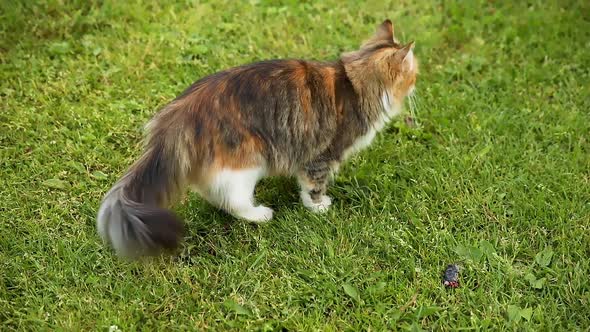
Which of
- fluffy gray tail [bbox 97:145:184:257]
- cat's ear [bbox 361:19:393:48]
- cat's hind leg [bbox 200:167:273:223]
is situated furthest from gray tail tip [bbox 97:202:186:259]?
cat's ear [bbox 361:19:393:48]

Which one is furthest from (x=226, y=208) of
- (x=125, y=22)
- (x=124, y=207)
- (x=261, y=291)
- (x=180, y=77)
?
(x=125, y=22)

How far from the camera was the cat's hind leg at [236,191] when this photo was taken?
2.95 m

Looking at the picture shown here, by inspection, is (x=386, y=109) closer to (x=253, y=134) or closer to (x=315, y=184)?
(x=315, y=184)

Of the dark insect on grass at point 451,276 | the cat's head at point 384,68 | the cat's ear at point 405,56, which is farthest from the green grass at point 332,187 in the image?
the cat's ear at point 405,56

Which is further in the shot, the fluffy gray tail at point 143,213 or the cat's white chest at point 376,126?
the cat's white chest at point 376,126

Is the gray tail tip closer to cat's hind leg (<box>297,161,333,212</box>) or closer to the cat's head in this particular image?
cat's hind leg (<box>297,161,333,212</box>)

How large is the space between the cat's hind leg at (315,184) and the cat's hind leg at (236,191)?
12.1 inches

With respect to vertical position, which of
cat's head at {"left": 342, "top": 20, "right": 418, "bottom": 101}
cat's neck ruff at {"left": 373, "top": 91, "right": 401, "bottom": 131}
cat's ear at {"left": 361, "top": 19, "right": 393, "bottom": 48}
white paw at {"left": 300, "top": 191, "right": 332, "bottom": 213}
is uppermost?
cat's ear at {"left": 361, "top": 19, "right": 393, "bottom": 48}

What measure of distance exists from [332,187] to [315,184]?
31 cm

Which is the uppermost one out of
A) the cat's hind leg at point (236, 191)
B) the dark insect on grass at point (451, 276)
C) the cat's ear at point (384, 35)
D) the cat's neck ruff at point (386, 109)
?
the cat's ear at point (384, 35)

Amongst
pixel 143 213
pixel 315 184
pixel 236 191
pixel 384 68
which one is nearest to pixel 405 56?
pixel 384 68

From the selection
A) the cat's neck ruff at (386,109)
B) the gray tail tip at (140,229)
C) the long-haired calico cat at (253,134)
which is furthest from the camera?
the cat's neck ruff at (386,109)

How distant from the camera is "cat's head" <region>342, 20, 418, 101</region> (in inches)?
127

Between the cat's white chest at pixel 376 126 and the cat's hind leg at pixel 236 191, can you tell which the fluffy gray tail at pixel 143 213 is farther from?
the cat's white chest at pixel 376 126
